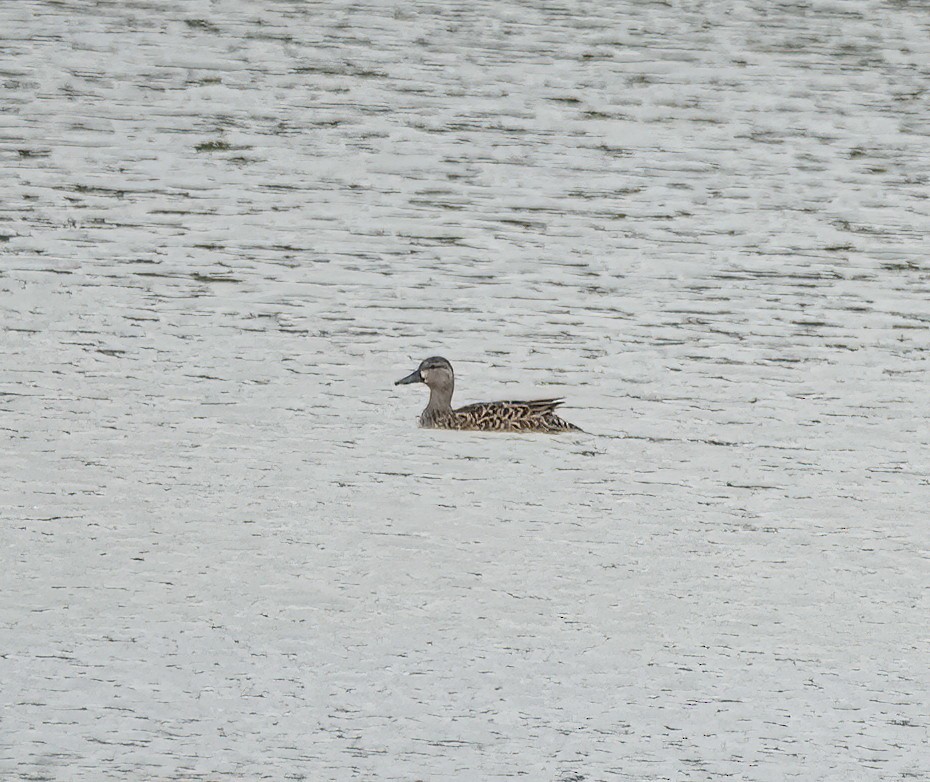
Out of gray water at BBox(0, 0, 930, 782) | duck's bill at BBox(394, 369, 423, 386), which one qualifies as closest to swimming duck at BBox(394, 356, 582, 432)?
duck's bill at BBox(394, 369, 423, 386)

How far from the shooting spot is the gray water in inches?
300

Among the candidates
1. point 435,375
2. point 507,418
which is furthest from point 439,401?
point 507,418

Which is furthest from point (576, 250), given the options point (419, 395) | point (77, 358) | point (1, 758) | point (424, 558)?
point (1, 758)

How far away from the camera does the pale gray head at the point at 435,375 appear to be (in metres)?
12.0

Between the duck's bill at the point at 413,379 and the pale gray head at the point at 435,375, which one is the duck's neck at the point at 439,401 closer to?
the pale gray head at the point at 435,375

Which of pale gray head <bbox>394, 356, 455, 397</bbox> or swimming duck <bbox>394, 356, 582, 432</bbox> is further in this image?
pale gray head <bbox>394, 356, 455, 397</bbox>

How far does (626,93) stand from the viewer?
2273cm

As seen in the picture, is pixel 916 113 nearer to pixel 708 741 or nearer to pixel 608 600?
pixel 608 600

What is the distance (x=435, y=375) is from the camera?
39.3ft

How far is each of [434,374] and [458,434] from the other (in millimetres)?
431

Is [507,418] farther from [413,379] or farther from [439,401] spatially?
[413,379]

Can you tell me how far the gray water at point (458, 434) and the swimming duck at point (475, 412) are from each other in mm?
148

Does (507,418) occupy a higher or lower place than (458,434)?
higher

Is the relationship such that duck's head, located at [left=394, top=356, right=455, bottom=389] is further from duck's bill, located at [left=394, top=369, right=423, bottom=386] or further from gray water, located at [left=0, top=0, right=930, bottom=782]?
gray water, located at [left=0, top=0, right=930, bottom=782]
